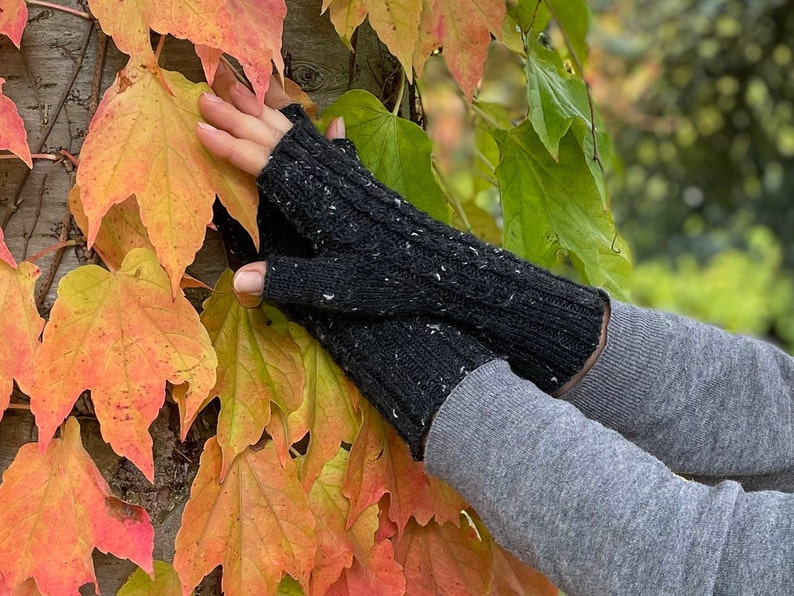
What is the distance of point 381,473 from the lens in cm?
90

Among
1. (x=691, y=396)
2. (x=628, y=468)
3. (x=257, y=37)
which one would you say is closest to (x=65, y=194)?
(x=257, y=37)

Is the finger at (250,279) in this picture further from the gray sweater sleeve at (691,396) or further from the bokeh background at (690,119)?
the bokeh background at (690,119)

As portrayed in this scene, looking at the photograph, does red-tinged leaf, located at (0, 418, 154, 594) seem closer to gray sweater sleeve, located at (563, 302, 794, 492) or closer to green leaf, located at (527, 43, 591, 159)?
gray sweater sleeve, located at (563, 302, 794, 492)

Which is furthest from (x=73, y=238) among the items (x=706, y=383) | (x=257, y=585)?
(x=706, y=383)

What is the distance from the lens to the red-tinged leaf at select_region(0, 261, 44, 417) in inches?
28.9

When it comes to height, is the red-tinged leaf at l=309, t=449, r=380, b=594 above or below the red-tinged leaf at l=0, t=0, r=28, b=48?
below

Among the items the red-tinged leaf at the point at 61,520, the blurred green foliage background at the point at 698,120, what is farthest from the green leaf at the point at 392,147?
the blurred green foliage background at the point at 698,120

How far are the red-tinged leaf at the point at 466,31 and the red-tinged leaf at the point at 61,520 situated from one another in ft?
1.83

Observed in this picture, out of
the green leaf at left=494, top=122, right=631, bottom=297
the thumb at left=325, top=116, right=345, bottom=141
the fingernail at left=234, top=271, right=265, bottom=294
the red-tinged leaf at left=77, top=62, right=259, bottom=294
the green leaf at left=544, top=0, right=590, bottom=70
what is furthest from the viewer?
the green leaf at left=544, top=0, right=590, bottom=70

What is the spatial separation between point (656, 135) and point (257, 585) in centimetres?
451

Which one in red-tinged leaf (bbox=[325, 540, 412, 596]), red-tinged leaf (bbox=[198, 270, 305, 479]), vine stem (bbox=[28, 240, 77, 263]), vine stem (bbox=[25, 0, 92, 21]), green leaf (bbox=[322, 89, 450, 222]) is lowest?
red-tinged leaf (bbox=[325, 540, 412, 596])

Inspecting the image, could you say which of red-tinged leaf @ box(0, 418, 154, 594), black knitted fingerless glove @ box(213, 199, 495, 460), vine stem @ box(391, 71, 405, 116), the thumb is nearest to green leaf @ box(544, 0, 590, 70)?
vine stem @ box(391, 71, 405, 116)

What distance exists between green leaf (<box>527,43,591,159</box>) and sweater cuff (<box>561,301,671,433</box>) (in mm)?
230

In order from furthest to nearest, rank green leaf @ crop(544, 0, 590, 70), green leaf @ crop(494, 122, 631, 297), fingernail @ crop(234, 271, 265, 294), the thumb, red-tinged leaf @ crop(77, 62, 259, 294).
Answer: green leaf @ crop(544, 0, 590, 70)
green leaf @ crop(494, 122, 631, 297)
the thumb
fingernail @ crop(234, 271, 265, 294)
red-tinged leaf @ crop(77, 62, 259, 294)
